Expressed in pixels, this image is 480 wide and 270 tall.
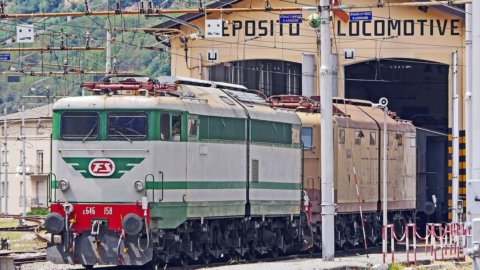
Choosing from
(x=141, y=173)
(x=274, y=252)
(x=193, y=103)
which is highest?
(x=193, y=103)

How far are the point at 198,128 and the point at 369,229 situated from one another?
1308 centimetres

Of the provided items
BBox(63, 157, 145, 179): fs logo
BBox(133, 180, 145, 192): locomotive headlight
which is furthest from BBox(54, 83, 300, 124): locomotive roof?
BBox(133, 180, 145, 192): locomotive headlight

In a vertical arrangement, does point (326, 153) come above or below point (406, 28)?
below

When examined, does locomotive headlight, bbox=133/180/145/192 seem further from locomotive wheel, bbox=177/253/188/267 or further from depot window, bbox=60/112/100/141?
locomotive wheel, bbox=177/253/188/267

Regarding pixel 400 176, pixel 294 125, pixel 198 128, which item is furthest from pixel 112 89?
pixel 400 176

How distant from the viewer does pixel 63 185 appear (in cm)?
2772

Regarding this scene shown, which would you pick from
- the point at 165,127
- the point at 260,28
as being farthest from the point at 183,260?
the point at 260,28

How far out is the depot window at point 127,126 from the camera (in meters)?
27.6

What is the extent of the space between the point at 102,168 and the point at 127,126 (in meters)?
1.07

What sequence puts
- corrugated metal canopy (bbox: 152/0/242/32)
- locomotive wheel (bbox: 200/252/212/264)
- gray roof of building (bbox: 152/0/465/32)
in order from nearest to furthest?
locomotive wheel (bbox: 200/252/212/264), gray roof of building (bbox: 152/0/465/32), corrugated metal canopy (bbox: 152/0/242/32)

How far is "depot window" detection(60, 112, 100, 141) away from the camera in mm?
27922

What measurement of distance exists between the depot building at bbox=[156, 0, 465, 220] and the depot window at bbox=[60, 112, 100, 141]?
80.9ft

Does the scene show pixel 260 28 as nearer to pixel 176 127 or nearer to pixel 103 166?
pixel 176 127

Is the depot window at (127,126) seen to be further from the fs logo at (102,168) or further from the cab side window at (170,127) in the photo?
the fs logo at (102,168)
